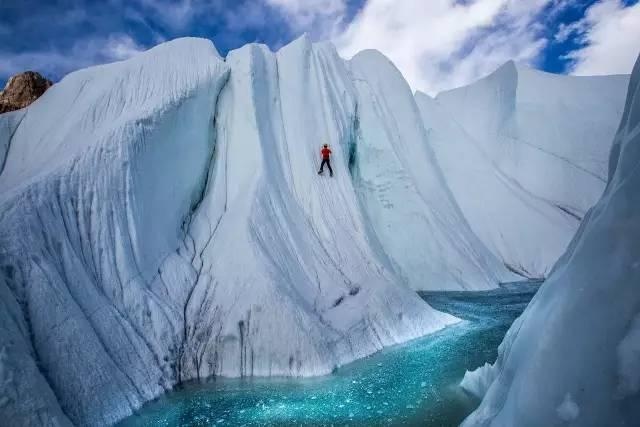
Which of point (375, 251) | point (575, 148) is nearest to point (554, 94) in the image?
point (575, 148)

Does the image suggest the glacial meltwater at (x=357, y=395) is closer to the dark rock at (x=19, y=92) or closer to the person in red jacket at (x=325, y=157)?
the person in red jacket at (x=325, y=157)

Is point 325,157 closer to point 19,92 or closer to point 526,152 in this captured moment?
point 19,92

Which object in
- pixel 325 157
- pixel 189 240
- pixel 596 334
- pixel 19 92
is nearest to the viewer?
pixel 596 334

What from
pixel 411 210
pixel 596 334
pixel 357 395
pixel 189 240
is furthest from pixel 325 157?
pixel 596 334

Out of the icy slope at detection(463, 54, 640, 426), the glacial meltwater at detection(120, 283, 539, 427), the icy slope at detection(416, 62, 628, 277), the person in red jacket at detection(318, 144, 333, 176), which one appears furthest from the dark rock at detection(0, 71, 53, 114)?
the icy slope at detection(416, 62, 628, 277)

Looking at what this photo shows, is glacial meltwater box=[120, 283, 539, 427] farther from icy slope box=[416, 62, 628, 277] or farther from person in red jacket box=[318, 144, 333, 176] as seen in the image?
icy slope box=[416, 62, 628, 277]

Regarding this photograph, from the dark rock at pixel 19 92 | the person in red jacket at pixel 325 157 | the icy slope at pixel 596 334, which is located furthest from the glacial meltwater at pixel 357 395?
the dark rock at pixel 19 92
